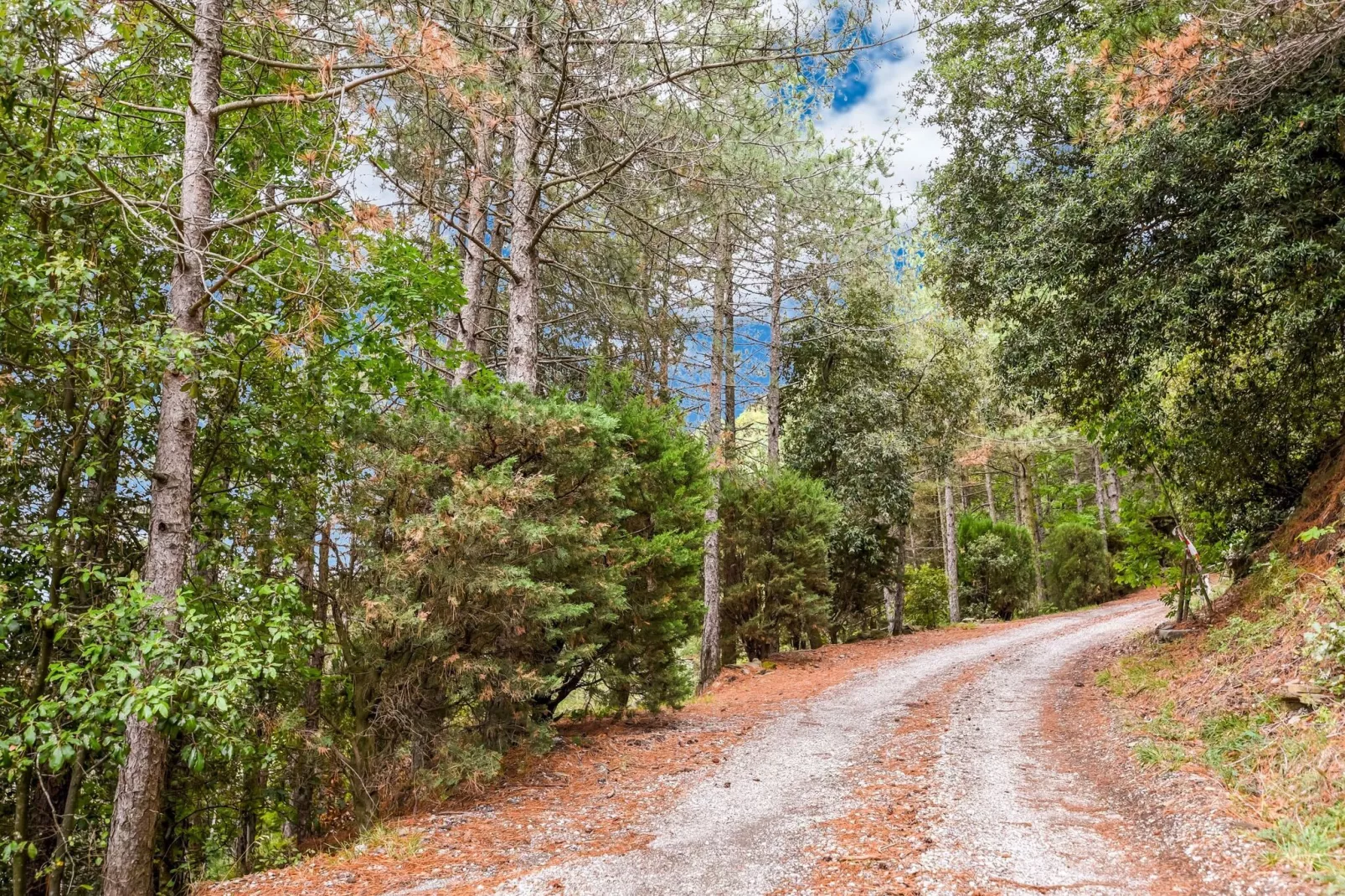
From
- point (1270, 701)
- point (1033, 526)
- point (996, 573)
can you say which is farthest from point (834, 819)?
point (1033, 526)

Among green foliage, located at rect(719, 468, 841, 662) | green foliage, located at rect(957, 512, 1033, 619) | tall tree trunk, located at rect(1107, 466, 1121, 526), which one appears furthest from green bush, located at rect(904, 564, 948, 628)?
tall tree trunk, located at rect(1107, 466, 1121, 526)

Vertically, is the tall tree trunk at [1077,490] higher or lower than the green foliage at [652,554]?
higher

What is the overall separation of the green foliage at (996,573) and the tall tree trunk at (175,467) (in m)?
19.0

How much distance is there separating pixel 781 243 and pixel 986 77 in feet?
13.5

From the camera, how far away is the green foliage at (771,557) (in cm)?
1227

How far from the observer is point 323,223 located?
480 centimetres

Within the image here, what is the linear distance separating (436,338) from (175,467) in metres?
3.00

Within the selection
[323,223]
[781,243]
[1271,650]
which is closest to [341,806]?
[323,223]

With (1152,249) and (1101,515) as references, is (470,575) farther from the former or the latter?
(1101,515)

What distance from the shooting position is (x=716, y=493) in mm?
10578

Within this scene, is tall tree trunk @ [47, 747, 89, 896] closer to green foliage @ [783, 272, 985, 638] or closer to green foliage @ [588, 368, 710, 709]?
green foliage @ [588, 368, 710, 709]

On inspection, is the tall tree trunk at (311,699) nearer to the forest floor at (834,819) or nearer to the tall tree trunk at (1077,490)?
the forest floor at (834,819)

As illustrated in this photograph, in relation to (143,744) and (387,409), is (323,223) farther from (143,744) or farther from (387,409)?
(143,744)

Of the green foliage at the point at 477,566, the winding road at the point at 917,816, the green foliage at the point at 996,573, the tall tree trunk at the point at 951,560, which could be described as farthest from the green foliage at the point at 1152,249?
the green foliage at the point at 996,573
